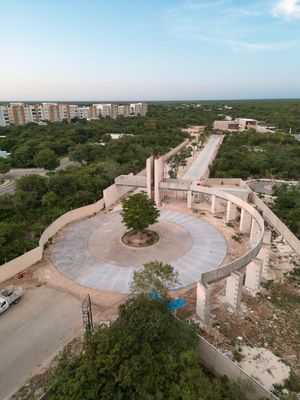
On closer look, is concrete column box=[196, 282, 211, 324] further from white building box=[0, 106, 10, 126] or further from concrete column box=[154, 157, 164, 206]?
white building box=[0, 106, 10, 126]

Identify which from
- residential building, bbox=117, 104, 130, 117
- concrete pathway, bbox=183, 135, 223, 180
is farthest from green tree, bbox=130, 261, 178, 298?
residential building, bbox=117, 104, 130, 117

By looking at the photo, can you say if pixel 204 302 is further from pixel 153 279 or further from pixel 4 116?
pixel 4 116

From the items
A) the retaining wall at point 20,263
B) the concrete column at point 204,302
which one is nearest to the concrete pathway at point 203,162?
the retaining wall at point 20,263

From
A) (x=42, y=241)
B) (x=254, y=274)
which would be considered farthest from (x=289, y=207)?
(x=42, y=241)

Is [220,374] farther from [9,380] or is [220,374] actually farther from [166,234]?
[166,234]

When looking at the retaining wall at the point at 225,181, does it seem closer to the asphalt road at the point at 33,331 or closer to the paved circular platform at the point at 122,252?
the paved circular platform at the point at 122,252
